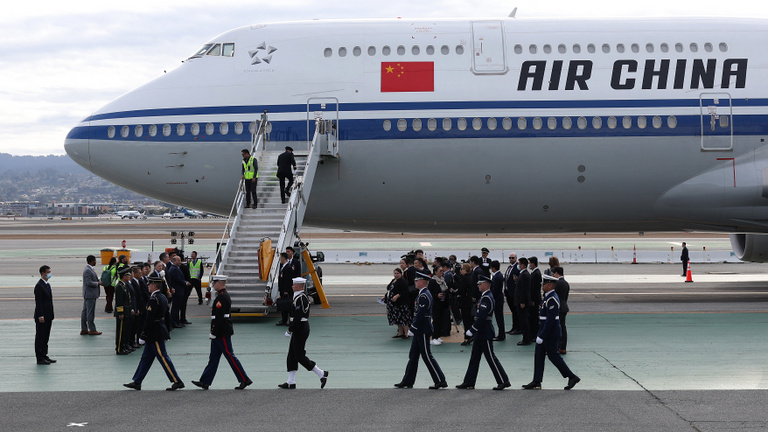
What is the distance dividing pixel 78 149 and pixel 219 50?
4.94 metres

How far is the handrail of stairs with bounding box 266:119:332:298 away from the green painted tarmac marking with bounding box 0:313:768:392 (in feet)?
7.38

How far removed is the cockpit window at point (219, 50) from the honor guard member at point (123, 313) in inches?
331

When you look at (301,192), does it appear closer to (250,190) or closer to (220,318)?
(250,190)

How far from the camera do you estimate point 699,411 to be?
10172mm

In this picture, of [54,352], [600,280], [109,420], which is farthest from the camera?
[600,280]

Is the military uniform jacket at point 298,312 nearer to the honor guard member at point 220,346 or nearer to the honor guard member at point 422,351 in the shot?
the honor guard member at point 220,346

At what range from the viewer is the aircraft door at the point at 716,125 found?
2031cm

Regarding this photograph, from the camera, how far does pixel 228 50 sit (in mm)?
21547

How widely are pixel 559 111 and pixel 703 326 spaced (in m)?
6.65

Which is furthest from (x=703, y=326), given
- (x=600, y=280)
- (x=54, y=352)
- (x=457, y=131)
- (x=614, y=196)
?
(x=54, y=352)

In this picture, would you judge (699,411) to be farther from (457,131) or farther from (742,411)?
(457,131)

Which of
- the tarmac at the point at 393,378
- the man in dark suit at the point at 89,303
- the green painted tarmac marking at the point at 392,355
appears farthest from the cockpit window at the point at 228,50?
the green painted tarmac marking at the point at 392,355

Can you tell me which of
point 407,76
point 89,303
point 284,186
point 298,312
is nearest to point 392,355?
point 298,312

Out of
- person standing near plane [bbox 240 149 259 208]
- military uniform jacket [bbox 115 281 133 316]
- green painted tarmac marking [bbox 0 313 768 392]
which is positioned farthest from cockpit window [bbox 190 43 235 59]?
military uniform jacket [bbox 115 281 133 316]
